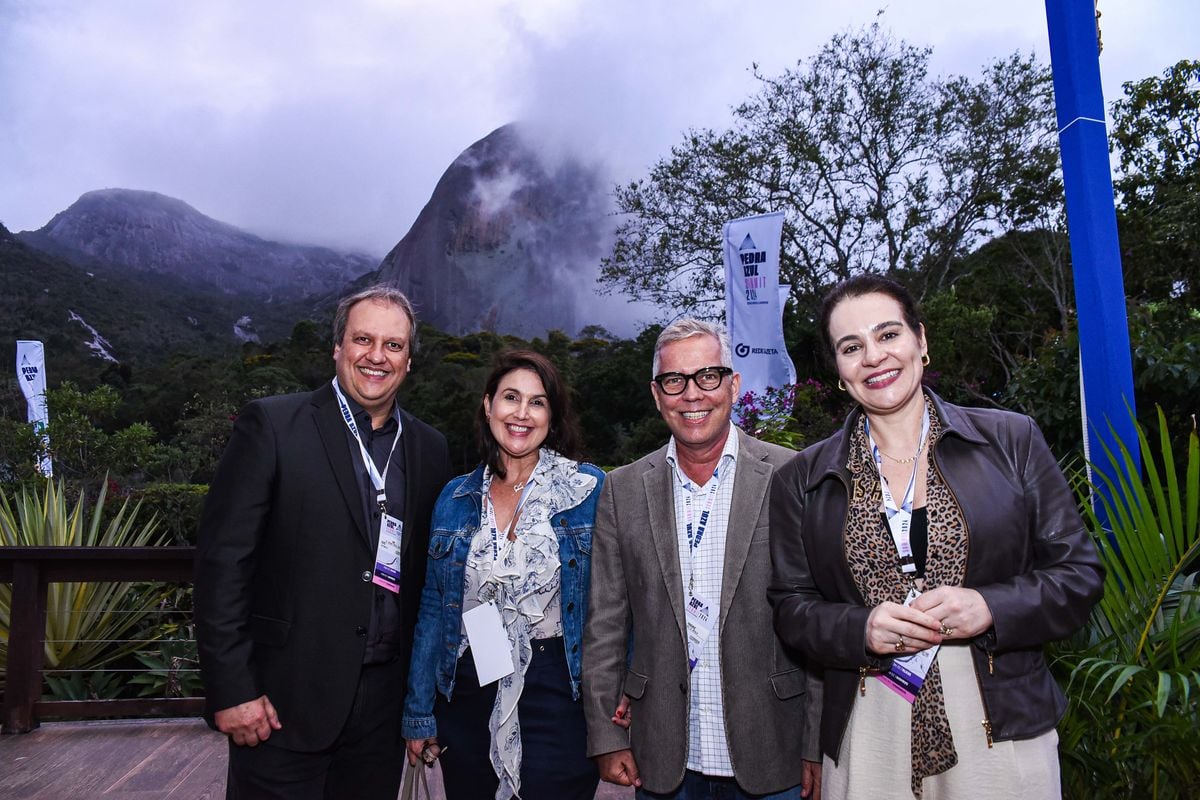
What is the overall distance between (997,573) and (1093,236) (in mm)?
1641

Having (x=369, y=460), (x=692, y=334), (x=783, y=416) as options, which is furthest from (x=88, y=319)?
(x=692, y=334)

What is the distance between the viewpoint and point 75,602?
4.69 m

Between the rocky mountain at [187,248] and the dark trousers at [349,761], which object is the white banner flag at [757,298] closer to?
the dark trousers at [349,761]

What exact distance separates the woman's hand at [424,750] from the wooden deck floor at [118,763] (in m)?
1.63

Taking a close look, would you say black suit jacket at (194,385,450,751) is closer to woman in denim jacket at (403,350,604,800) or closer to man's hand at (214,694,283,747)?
man's hand at (214,694,283,747)

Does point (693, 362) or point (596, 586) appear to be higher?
point (693, 362)

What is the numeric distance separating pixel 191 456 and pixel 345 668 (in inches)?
450

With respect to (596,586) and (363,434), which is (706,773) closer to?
(596,586)

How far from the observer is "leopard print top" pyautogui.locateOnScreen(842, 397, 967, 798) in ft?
4.95

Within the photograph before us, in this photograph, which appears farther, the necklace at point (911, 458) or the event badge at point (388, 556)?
the event badge at point (388, 556)

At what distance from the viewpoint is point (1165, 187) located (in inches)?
528

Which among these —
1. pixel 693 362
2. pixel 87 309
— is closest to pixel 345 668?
pixel 693 362

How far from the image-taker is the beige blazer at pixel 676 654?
6.09ft

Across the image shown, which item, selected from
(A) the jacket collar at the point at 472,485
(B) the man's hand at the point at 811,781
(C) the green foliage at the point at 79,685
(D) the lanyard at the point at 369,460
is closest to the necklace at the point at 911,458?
(B) the man's hand at the point at 811,781
